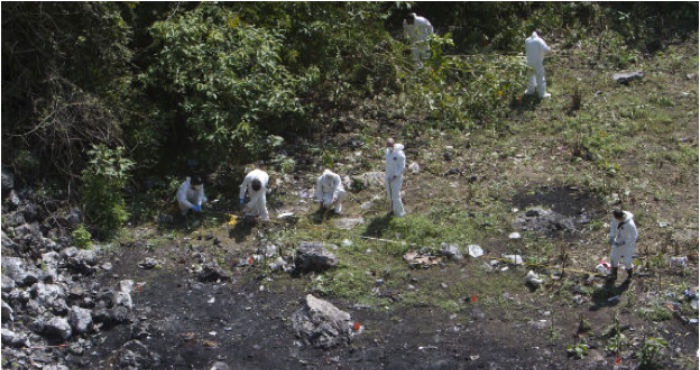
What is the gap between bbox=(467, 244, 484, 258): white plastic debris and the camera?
11.9 m

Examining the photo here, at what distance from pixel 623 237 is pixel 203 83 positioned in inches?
230

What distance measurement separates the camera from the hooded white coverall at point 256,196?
12.7 metres

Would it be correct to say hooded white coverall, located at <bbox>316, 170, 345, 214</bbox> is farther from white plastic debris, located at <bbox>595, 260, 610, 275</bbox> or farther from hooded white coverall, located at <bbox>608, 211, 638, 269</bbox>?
hooded white coverall, located at <bbox>608, 211, 638, 269</bbox>

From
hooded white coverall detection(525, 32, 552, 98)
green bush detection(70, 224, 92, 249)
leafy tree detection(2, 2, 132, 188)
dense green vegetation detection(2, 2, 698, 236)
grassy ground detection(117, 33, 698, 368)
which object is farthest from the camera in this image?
hooded white coverall detection(525, 32, 552, 98)

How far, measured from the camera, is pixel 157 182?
13.7 metres

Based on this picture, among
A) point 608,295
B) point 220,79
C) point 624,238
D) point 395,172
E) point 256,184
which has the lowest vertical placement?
point 608,295

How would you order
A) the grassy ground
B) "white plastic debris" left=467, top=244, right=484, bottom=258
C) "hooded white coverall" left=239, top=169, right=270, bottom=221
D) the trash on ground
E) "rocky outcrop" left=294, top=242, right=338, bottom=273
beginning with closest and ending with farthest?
the grassy ground, "rocky outcrop" left=294, top=242, right=338, bottom=273, the trash on ground, "white plastic debris" left=467, top=244, right=484, bottom=258, "hooded white coverall" left=239, top=169, right=270, bottom=221

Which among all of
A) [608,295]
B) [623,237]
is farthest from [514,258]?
[623,237]

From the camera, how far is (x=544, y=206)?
1294cm

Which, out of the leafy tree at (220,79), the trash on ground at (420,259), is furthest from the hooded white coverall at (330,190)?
the trash on ground at (420,259)

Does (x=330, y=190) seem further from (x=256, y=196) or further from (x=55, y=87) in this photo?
(x=55, y=87)

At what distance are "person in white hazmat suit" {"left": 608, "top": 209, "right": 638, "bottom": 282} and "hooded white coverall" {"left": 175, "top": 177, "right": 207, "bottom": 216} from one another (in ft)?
16.9

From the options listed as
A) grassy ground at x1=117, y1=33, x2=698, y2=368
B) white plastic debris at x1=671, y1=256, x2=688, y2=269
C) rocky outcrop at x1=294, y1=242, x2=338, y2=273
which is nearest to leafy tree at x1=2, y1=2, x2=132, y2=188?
grassy ground at x1=117, y1=33, x2=698, y2=368

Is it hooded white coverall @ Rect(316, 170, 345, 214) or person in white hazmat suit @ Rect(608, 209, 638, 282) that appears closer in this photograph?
person in white hazmat suit @ Rect(608, 209, 638, 282)
